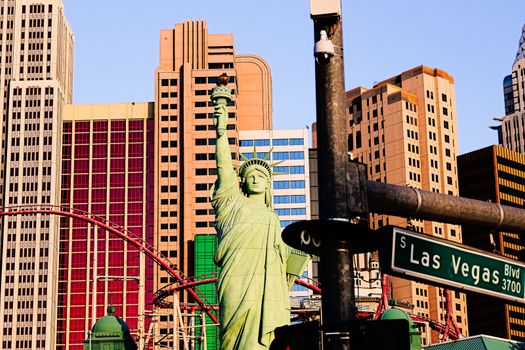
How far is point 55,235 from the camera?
130 metres

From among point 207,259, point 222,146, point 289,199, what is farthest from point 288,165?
point 222,146

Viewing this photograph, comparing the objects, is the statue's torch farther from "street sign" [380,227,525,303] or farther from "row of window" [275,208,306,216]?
"row of window" [275,208,306,216]

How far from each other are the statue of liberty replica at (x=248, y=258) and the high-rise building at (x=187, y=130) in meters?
84.3

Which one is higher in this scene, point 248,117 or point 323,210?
point 248,117

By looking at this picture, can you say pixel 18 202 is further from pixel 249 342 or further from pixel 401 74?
pixel 249 342

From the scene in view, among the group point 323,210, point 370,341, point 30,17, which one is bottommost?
point 370,341

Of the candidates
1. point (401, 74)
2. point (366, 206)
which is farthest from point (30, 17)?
point (366, 206)

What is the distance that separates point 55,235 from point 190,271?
17.6 m

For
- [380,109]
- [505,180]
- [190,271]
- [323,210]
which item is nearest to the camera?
[323,210]

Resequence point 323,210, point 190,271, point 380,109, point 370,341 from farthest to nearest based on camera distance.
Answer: point 380,109
point 190,271
point 323,210
point 370,341

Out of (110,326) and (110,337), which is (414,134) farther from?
(110,337)

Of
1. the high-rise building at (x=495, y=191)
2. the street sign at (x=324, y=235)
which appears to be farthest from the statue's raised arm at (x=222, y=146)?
the high-rise building at (x=495, y=191)

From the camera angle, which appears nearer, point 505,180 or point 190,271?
point 190,271

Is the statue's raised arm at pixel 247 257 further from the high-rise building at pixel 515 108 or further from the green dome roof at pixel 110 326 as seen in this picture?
the high-rise building at pixel 515 108
